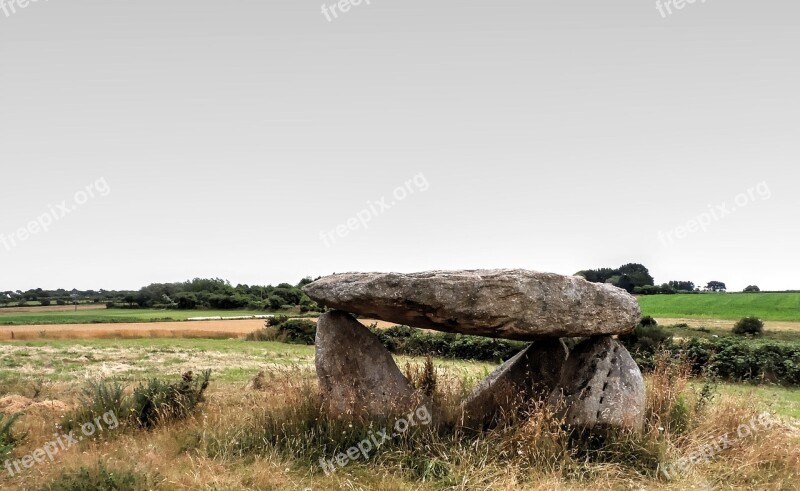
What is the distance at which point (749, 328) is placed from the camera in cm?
2802

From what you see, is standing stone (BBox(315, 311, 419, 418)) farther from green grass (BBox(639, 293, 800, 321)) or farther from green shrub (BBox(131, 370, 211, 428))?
green grass (BBox(639, 293, 800, 321))

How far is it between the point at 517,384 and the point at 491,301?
87.3 inches

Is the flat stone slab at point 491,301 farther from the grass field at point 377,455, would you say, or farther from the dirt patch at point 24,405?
the dirt patch at point 24,405

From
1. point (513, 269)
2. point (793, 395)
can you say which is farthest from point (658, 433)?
point (793, 395)

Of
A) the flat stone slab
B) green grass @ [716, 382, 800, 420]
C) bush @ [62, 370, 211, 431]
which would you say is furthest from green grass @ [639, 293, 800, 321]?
bush @ [62, 370, 211, 431]

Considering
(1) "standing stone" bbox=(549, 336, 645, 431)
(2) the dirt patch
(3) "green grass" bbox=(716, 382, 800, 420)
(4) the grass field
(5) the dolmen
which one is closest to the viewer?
(4) the grass field

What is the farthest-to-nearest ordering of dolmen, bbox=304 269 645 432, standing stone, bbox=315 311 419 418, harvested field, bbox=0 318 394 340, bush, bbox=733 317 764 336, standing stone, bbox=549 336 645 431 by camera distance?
harvested field, bbox=0 318 394 340 → bush, bbox=733 317 764 336 → standing stone, bbox=315 311 419 418 → dolmen, bbox=304 269 645 432 → standing stone, bbox=549 336 645 431

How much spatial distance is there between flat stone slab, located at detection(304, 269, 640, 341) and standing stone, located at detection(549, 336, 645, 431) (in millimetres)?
455

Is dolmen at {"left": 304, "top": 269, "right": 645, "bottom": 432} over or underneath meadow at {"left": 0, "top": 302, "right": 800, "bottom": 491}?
over

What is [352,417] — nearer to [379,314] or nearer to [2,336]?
[379,314]

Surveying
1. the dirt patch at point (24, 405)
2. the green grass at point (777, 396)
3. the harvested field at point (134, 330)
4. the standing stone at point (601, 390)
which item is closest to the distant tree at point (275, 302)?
the harvested field at point (134, 330)

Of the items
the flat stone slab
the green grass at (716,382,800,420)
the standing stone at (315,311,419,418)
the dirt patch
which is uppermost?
the flat stone slab

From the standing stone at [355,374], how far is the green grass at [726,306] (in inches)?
1474

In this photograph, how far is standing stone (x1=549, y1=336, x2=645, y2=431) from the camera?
314 inches
